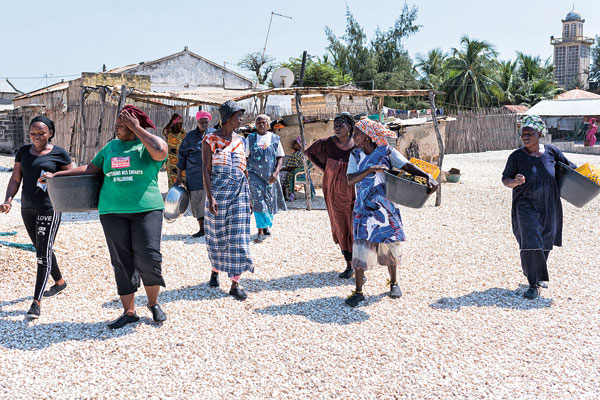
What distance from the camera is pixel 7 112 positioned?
1049 inches

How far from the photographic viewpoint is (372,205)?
4586 millimetres

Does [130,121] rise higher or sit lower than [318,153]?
higher

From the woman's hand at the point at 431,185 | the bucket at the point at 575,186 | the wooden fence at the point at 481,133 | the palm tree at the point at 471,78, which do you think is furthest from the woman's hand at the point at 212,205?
the palm tree at the point at 471,78

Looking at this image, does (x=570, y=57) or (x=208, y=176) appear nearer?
(x=208, y=176)

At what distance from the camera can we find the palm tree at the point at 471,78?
132 feet

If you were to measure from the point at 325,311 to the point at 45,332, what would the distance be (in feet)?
6.94

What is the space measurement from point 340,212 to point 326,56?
4191 cm

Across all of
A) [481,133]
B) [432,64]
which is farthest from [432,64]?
[481,133]

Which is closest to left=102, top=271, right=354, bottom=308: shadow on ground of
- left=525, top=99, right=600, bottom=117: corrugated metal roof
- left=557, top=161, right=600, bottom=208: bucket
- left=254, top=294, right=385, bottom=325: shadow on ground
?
left=254, top=294, right=385, bottom=325: shadow on ground

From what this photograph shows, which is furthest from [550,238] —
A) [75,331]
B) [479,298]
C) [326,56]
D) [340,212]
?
[326,56]

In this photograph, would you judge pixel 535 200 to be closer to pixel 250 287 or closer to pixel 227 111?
pixel 250 287

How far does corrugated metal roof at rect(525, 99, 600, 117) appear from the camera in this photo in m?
32.0

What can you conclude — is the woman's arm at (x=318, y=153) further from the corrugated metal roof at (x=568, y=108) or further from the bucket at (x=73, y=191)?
the corrugated metal roof at (x=568, y=108)

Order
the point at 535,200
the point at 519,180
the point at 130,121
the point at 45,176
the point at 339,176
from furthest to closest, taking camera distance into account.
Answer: the point at 339,176 → the point at 535,200 → the point at 519,180 → the point at 45,176 → the point at 130,121
